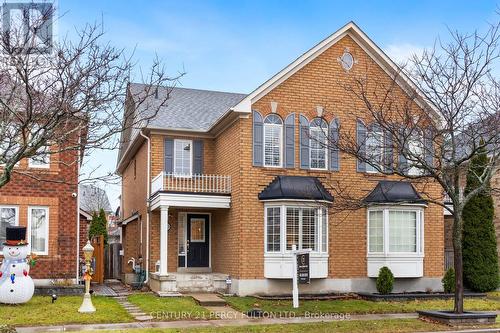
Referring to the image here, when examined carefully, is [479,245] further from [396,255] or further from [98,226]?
[98,226]

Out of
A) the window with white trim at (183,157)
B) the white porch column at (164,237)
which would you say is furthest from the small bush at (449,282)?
the window with white trim at (183,157)

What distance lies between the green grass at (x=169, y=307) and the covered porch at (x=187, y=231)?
148 cm

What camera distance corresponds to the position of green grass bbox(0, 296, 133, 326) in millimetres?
15125

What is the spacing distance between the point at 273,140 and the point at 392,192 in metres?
4.67

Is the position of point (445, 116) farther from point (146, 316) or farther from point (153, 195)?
point (153, 195)

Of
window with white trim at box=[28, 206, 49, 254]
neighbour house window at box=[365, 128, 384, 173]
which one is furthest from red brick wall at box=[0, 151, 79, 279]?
neighbour house window at box=[365, 128, 384, 173]

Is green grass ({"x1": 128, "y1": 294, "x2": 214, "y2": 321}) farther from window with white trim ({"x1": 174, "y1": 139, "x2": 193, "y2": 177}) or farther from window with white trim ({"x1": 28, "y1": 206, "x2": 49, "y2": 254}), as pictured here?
window with white trim ({"x1": 174, "y1": 139, "x2": 193, "y2": 177})

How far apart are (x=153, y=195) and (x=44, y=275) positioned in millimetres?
4704

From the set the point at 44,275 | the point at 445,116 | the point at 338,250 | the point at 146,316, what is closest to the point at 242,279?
the point at 338,250

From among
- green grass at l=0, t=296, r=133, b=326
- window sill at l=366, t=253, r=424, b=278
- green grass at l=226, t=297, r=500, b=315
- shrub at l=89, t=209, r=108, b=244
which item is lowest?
green grass at l=226, t=297, r=500, b=315

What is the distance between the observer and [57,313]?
1611 centimetres

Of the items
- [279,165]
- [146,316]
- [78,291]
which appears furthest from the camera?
[279,165]

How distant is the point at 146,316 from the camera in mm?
16219

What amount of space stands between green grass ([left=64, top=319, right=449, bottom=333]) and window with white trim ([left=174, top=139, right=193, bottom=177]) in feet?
33.5
